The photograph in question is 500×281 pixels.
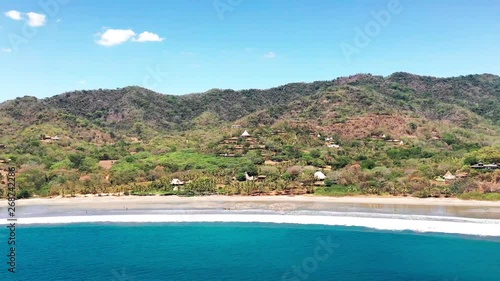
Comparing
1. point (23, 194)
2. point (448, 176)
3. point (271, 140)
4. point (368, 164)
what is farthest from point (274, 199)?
point (271, 140)

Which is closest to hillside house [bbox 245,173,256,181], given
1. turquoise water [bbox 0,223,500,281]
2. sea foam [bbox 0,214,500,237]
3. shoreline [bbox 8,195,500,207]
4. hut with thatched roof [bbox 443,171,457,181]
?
shoreline [bbox 8,195,500,207]

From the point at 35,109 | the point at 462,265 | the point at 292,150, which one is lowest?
the point at 462,265

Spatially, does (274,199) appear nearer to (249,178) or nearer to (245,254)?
(249,178)

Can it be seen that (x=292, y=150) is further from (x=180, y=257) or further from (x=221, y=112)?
(x=221, y=112)

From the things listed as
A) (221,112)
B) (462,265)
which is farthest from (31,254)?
(221,112)

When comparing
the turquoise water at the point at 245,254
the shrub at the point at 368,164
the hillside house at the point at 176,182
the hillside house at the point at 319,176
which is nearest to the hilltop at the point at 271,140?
the shrub at the point at 368,164

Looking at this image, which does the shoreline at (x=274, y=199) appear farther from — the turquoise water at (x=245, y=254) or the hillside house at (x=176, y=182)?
the turquoise water at (x=245, y=254)
